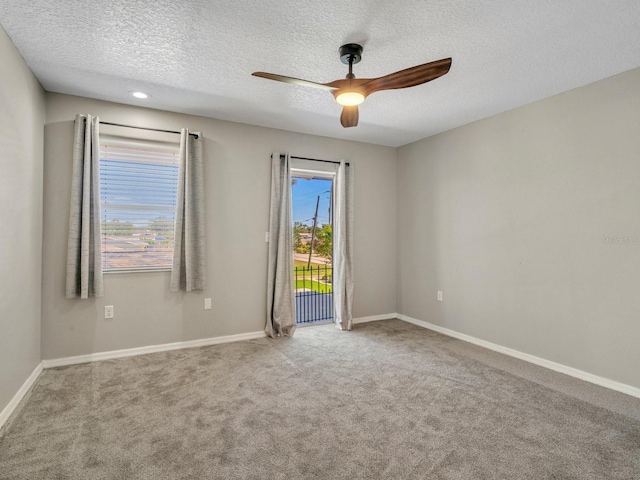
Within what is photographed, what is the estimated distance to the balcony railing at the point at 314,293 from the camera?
15.5 ft

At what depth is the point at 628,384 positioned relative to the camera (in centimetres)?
265

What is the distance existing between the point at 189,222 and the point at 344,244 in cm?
192

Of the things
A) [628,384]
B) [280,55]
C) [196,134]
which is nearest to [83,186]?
[196,134]

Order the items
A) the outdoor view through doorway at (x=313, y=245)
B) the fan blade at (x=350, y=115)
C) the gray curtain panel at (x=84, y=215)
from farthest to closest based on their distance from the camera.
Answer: the outdoor view through doorway at (x=313, y=245) < the gray curtain panel at (x=84, y=215) < the fan blade at (x=350, y=115)

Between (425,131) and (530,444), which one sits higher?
(425,131)

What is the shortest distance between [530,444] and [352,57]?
263 cm

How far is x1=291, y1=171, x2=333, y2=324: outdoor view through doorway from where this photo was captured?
460 centimetres

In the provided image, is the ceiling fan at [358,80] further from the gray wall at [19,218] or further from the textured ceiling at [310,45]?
the gray wall at [19,218]

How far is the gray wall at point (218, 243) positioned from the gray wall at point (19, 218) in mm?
162

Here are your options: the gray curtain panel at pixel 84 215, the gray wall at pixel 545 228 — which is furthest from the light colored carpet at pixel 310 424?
the gray curtain panel at pixel 84 215

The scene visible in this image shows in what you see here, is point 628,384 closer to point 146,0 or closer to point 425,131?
point 425,131

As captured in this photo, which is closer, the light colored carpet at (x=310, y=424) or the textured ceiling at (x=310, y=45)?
the light colored carpet at (x=310, y=424)

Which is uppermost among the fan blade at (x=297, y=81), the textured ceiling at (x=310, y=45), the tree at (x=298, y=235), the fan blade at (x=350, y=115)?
the textured ceiling at (x=310, y=45)

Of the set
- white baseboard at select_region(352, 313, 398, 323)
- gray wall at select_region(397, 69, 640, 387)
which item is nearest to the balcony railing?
white baseboard at select_region(352, 313, 398, 323)
